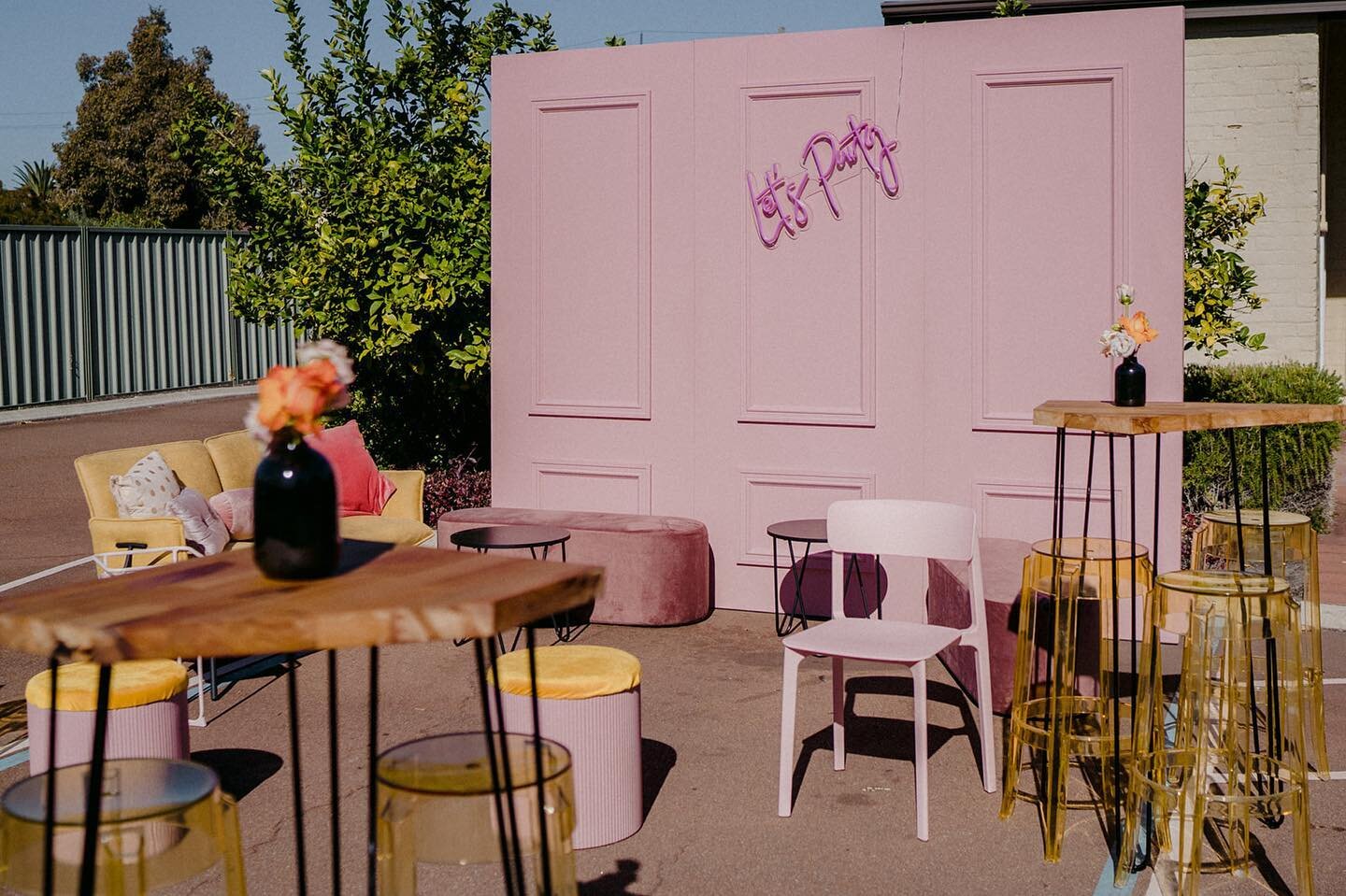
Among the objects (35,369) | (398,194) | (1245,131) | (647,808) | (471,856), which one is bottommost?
(647,808)

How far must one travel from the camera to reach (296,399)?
2.45 meters

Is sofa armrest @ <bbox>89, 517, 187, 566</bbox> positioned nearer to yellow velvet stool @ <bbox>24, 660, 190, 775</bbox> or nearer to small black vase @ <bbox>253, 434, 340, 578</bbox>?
yellow velvet stool @ <bbox>24, 660, 190, 775</bbox>

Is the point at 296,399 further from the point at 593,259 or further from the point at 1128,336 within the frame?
the point at 593,259

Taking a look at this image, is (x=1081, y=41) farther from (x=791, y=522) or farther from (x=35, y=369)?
(x=35, y=369)

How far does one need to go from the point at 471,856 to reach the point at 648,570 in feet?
13.7

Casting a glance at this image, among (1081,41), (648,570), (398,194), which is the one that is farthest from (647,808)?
(398,194)

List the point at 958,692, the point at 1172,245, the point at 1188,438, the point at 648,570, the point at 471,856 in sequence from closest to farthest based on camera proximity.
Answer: the point at 471,856, the point at 958,692, the point at 1172,245, the point at 648,570, the point at 1188,438

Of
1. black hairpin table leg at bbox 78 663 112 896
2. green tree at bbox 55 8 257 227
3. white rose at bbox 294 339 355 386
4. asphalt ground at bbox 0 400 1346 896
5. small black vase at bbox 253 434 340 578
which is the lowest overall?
asphalt ground at bbox 0 400 1346 896

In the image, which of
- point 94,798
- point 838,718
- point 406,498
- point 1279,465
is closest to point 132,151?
point 406,498

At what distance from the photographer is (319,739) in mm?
4891

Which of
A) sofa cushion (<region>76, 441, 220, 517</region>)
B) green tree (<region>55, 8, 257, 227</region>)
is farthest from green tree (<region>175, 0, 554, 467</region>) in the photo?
green tree (<region>55, 8, 257, 227</region>)

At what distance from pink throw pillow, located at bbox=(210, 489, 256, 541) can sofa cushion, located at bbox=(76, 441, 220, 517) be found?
0.16 meters

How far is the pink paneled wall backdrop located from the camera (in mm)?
6414

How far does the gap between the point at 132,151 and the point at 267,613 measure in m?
26.9
